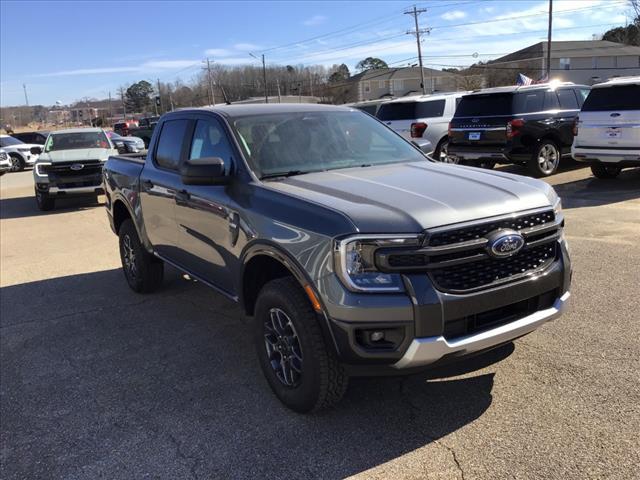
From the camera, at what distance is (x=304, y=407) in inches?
133

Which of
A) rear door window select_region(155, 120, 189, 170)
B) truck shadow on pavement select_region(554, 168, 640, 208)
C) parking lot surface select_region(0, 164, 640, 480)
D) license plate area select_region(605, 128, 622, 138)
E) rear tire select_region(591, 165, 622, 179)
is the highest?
rear door window select_region(155, 120, 189, 170)

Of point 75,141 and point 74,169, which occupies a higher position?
point 75,141

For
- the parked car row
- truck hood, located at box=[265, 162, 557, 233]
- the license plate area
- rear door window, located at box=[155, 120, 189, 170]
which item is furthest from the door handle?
the license plate area

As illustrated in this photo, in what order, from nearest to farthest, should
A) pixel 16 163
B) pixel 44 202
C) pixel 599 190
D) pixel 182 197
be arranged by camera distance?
pixel 182 197
pixel 599 190
pixel 44 202
pixel 16 163

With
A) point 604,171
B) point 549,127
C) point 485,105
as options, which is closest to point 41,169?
point 485,105

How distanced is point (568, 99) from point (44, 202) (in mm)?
12209

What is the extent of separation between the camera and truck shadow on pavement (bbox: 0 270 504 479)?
3096mm

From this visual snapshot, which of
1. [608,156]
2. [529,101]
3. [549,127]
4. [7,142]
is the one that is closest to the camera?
[608,156]

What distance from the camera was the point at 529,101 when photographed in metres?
11.9

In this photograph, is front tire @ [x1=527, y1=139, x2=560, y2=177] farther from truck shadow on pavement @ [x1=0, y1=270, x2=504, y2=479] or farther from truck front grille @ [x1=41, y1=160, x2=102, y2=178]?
truck front grille @ [x1=41, y1=160, x2=102, y2=178]

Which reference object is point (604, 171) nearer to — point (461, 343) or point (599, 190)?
point (599, 190)

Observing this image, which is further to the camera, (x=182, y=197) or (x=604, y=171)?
(x=604, y=171)

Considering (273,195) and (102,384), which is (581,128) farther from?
(102,384)

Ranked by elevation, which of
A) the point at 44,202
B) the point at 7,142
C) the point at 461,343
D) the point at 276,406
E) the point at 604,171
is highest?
the point at 7,142
